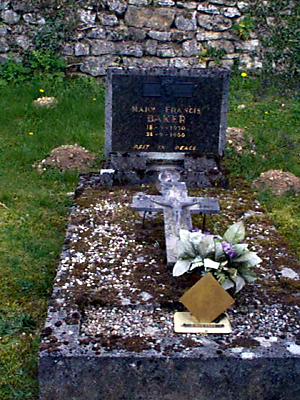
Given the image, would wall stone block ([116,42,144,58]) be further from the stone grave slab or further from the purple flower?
the purple flower

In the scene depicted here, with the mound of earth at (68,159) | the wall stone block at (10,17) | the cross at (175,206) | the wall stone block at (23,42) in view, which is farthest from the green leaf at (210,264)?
the wall stone block at (10,17)

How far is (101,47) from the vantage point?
28.5ft

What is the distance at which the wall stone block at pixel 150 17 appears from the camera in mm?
8539

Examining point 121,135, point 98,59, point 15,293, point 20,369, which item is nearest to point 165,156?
Result: point 121,135

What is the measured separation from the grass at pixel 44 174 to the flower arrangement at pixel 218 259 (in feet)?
3.61

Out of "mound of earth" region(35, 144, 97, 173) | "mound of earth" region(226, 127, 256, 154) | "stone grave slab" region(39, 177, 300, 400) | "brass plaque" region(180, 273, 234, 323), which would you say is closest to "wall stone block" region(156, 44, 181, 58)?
"mound of earth" region(226, 127, 256, 154)

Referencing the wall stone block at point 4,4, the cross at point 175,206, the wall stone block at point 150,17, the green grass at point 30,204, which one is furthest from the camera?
the wall stone block at point 150,17

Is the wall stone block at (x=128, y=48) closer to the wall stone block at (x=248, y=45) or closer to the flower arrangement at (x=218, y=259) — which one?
the wall stone block at (x=248, y=45)

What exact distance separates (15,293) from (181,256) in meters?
1.39

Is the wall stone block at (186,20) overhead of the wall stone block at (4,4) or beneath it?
beneath

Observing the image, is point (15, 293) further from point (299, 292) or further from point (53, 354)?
point (299, 292)

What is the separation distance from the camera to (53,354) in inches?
120

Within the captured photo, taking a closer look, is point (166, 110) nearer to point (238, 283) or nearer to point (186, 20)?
point (238, 283)

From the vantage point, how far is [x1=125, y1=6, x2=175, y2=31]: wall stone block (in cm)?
854
